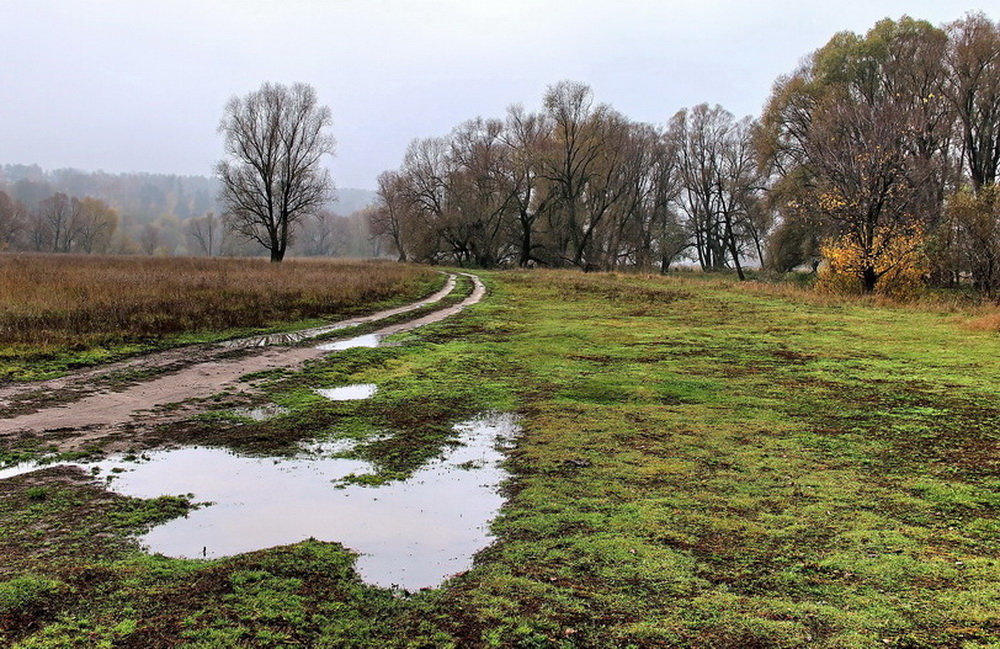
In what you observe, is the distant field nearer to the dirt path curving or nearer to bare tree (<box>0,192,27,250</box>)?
the dirt path curving

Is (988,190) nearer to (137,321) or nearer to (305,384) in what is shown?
(305,384)

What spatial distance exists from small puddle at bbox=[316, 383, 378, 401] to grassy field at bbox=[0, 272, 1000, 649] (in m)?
0.25

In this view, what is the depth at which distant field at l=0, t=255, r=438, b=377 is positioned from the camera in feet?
37.8

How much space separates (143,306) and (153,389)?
302 inches

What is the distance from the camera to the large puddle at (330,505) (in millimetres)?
4199

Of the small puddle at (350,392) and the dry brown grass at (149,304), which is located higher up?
the dry brown grass at (149,304)

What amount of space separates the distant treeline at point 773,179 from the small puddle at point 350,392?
21.4m

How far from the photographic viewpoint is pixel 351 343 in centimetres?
1387

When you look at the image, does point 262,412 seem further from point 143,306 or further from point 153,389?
point 143,306

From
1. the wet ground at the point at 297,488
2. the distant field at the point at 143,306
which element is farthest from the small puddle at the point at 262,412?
the distant field at the point at 143,306

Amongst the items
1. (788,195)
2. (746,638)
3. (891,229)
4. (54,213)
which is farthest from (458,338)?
(54,213)

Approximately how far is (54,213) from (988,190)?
122 metres

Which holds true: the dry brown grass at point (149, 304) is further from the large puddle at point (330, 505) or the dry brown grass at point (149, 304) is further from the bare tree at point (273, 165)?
the bare tree at point (273, 165)

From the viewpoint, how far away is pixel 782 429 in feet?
22.7
